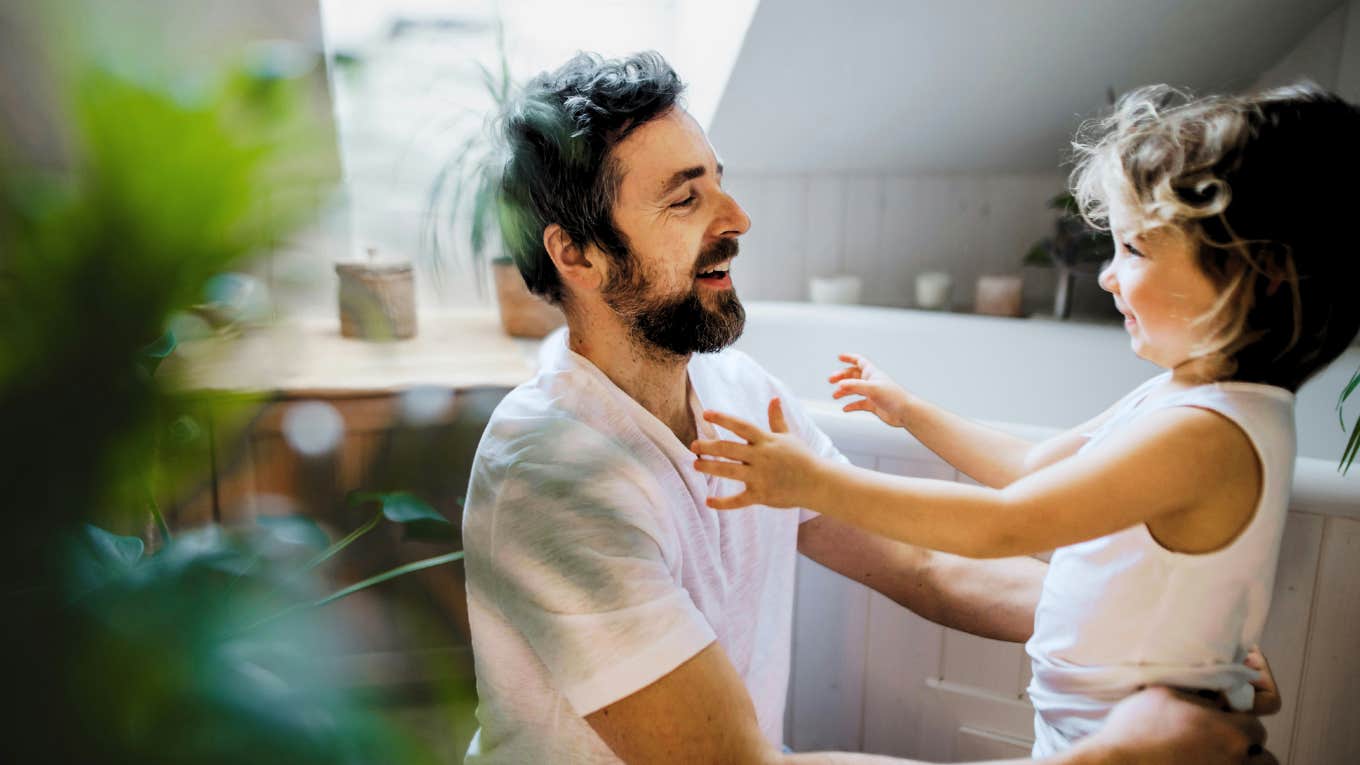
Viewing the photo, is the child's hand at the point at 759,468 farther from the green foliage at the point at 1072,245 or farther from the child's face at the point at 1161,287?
the green foliage at the point at 1072,245

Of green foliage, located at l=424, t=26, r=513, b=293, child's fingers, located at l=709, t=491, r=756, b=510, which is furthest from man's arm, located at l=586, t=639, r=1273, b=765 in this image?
green foliage, located at l=424, t=26, r=513, b=293

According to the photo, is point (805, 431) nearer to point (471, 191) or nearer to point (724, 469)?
point (724, 469)

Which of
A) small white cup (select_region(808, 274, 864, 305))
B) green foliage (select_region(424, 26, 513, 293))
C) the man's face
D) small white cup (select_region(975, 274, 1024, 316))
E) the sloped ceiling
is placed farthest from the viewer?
small white cup (select_region(808, 274, 864, 305))

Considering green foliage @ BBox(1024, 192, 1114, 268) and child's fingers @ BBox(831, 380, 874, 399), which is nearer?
child's fingers @ BBox(831, 380, 874, 399)

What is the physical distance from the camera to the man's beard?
3.01ft

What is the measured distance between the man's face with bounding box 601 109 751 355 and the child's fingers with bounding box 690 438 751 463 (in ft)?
0.86

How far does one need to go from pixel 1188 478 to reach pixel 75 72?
2.30 feet

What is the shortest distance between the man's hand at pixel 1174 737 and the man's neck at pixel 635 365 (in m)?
0.47

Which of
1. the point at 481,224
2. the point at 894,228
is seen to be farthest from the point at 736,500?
the point at 894,228

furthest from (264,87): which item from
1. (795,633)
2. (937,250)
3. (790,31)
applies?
(937,250)

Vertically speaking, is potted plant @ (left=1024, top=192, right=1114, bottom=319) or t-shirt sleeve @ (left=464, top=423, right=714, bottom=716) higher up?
potted plant @ (left=1024, top=192, right=1114, bottom=319)

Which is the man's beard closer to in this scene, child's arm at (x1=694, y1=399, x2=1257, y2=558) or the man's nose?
the man's nose

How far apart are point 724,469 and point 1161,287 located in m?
0.37

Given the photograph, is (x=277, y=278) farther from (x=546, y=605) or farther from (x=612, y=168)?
(x=612, y=168)
